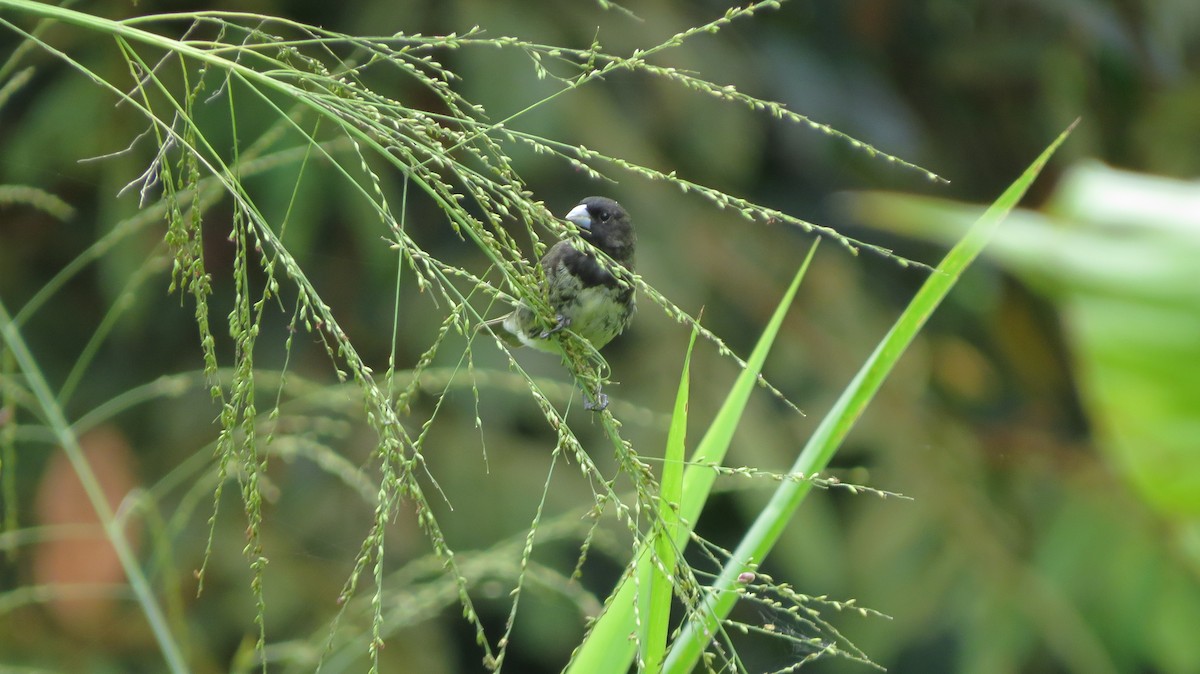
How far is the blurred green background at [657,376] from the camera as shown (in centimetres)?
426

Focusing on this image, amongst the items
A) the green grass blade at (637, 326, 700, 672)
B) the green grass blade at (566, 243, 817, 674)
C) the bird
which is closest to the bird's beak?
the bird

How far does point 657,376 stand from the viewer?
14.7 feet

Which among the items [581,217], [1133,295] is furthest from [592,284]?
[1133,295]

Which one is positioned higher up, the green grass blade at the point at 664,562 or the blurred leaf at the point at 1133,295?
the blurred leaf at the point at 1133,295

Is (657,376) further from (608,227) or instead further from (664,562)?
(664,562)

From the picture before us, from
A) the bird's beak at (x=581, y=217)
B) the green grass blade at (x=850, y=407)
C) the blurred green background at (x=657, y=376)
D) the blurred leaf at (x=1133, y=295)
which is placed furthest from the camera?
the blurred green background at (x=657, y=376)

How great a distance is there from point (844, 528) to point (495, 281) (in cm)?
384

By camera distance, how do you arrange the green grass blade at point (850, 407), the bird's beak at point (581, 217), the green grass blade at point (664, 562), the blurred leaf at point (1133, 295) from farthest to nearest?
the bird's beak at point (581, 217) → the green grass blade at point (850, 407) → the green grass blade at point (664, 562) → the blurred leaf at point (1133, 295)

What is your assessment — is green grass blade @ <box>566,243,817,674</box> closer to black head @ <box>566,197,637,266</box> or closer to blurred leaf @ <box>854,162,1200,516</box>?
blurred leaf @ <box>854,162,1200,516</box>

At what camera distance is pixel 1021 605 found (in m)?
4.55

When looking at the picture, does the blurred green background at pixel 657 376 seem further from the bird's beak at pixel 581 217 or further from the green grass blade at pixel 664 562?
the green grass blade at pixel 664 562

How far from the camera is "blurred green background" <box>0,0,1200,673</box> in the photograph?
426 cm

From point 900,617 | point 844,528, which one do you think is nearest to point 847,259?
point 844,528

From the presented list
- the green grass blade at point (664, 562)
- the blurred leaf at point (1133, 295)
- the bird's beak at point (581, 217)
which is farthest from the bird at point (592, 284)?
the blurred leaf at point (1133, 295)
